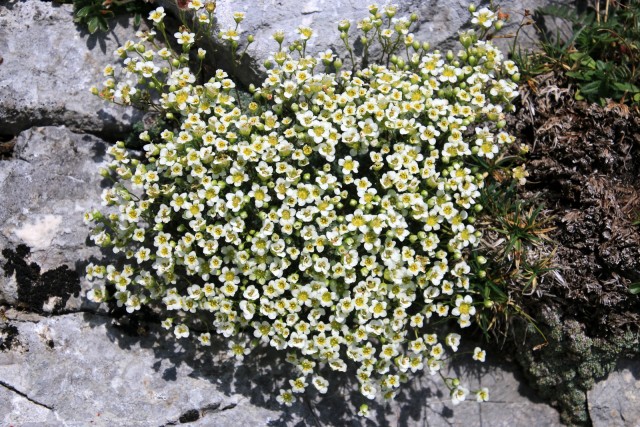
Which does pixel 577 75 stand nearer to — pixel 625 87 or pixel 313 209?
pixel 625 87

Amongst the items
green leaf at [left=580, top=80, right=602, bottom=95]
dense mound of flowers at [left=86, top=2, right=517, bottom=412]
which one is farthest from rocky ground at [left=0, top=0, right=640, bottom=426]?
dense mound of flowers at [left=86, top=2, right=517, bottom=412]

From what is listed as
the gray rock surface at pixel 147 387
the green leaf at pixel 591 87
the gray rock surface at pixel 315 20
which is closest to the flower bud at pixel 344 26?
the gray rock surface at pixel 315 20

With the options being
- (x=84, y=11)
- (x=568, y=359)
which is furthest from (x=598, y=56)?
(x=84, y=11)

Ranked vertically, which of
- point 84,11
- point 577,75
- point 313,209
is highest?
point 84,11

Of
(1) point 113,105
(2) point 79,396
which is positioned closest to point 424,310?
(2) point 79,396

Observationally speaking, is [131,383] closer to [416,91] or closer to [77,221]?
[77,221]

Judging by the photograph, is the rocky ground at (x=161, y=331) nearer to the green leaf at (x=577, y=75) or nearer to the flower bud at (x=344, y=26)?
the green leaf at (x=577, y=75)

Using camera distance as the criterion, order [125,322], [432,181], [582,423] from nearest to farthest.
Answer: [432,181]
[125,322]
[582,423]
